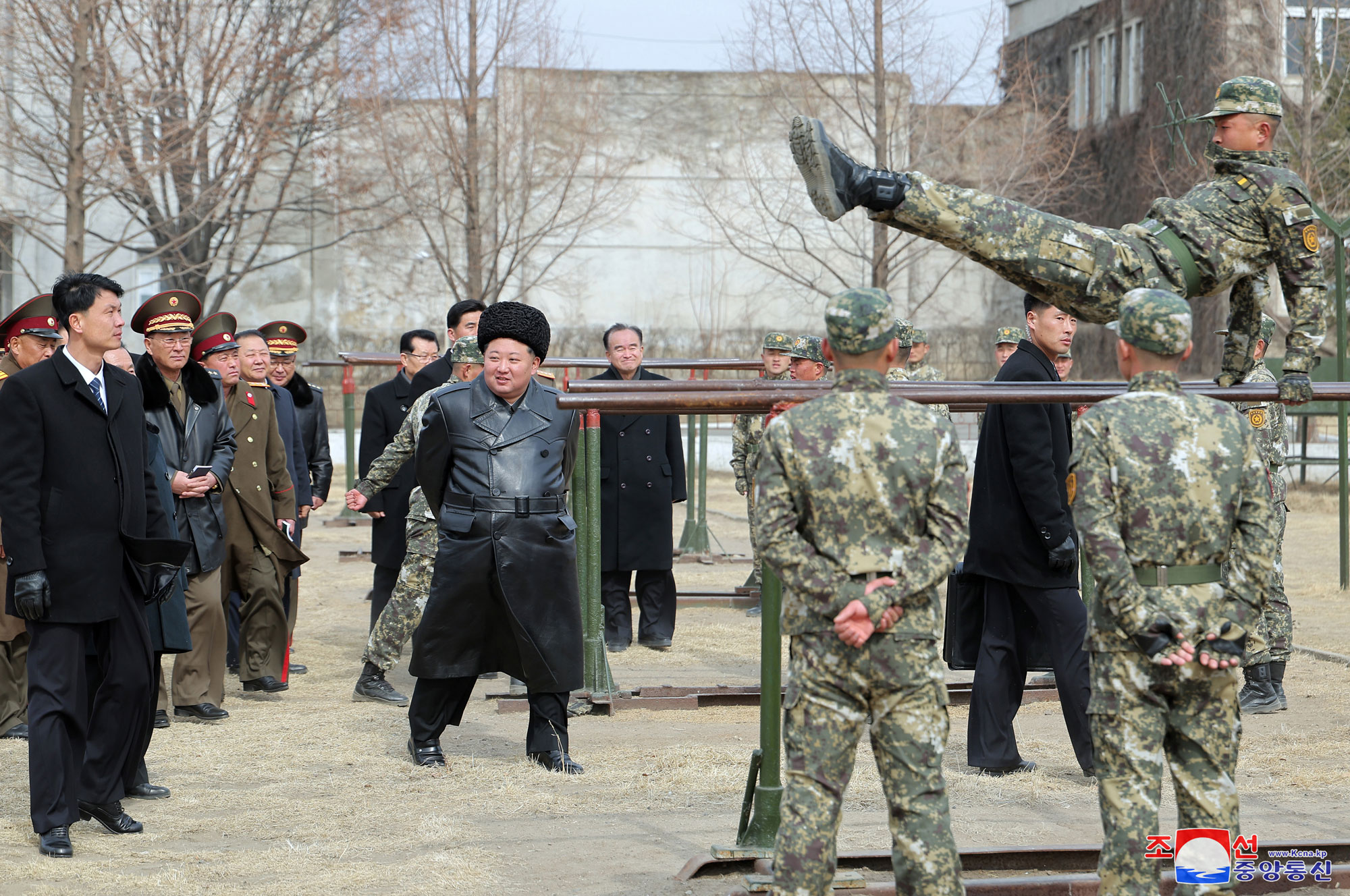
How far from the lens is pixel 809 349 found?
28.9 feet

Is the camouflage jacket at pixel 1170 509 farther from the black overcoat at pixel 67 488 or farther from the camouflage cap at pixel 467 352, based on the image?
the camouflage cap at pixel 467 352

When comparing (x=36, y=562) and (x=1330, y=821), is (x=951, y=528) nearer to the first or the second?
(x=1330, y=821)

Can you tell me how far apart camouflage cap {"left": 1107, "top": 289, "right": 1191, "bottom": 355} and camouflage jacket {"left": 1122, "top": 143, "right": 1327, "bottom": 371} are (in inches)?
44.1

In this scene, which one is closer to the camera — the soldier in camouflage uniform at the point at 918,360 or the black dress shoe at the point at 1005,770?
the black dress shoe at the point at 1005,770

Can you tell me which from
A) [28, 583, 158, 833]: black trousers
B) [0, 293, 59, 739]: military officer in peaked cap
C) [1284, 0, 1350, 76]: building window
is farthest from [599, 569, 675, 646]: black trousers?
[1284, 0, 1350, 76]: building window

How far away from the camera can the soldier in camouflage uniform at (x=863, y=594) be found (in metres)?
3.43

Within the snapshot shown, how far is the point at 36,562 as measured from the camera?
4727 millimetres

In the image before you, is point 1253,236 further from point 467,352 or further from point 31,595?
point 31,595

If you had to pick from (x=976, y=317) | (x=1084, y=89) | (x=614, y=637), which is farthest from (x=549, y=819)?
(x=1084, y=89)

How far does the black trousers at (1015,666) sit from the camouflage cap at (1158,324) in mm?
1969

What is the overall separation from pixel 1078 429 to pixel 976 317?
75.9 feet

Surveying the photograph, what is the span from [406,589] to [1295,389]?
4.42 meters

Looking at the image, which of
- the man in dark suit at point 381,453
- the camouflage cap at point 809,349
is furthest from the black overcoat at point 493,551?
the camouflage cap at point 809,349

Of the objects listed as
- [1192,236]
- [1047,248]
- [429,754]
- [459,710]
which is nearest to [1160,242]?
[1192,236]
